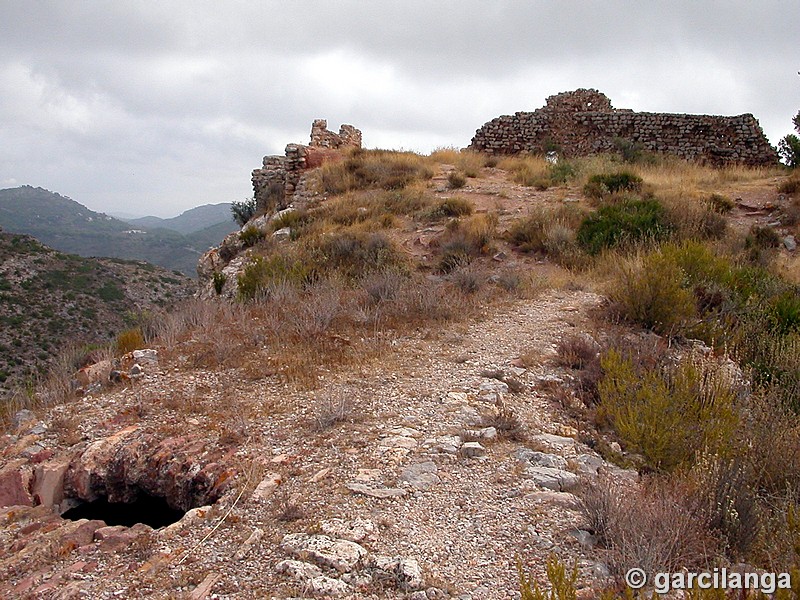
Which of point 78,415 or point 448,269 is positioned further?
point 448,269

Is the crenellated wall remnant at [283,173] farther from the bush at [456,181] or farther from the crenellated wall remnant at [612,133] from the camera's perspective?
the crenellated wall remnant at [612,133]

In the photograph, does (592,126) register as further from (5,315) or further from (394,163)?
(5,315)

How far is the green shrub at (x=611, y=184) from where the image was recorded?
11.1 m

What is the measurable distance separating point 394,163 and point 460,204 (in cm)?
376

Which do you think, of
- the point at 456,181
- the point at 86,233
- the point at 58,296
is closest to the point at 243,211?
the point at 456,181

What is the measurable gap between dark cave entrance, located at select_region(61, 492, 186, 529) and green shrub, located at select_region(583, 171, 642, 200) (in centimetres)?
972

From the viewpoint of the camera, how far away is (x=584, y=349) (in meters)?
4.99

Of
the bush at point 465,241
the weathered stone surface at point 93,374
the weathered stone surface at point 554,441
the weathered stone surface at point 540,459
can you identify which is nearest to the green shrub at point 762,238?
the bush at point 465,241

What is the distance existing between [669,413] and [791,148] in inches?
595

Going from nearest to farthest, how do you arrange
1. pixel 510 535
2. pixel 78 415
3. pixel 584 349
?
pixel 510 535 < pixel 78 415 < pixel 584 349

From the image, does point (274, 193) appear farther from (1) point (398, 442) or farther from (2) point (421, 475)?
(2) point (421, 475)

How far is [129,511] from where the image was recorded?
146 inches

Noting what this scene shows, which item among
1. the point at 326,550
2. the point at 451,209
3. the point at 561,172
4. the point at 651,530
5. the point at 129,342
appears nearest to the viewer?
the point at 651,530

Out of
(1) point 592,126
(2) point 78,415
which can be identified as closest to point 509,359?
(2) point 78,415
